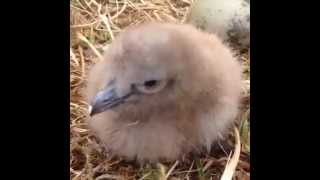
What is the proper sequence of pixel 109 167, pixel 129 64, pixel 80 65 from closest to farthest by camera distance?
pixel 129 64 → pixel 109 167 → pixel 80 65

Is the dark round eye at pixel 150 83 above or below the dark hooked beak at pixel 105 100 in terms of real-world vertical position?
above

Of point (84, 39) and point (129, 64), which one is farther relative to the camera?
point (84, 39)

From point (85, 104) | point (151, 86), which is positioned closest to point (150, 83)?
point (151, 86)

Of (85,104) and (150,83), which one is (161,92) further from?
(85,104)

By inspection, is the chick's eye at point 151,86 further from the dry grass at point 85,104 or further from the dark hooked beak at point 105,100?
the dry grass at point 85,104

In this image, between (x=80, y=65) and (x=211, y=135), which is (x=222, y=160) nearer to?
(x=211, y=135)

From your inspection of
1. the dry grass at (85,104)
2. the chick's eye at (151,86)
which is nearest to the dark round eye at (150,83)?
the chick's eye at (151,86)

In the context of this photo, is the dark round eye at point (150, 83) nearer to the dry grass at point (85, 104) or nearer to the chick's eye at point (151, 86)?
the chick's eye at point (151, 86)

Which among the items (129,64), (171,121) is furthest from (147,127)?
(129,64)
